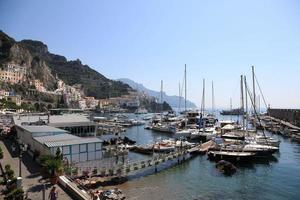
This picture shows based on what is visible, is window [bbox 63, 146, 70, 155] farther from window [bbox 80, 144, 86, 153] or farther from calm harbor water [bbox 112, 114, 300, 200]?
calm harbor water [bbox 112, 114, 300, 200]

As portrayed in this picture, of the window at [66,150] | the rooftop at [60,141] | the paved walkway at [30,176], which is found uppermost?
the rooftop at [60,141]

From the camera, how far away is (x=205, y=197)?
30.7m

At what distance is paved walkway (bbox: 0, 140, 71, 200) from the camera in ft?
75.3

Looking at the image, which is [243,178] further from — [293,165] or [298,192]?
[293,165]

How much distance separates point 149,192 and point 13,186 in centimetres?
1425

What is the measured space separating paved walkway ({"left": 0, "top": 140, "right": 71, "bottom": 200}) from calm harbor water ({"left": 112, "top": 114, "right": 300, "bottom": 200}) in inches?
331

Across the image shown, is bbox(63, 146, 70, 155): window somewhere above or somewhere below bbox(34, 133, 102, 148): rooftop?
below

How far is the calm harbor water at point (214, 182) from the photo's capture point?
104 feet

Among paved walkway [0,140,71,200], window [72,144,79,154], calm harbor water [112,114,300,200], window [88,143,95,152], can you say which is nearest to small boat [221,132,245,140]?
calm harbor water [112,114,300,200]

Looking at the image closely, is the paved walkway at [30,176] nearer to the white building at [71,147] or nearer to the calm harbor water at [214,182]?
the white building at [71,147]

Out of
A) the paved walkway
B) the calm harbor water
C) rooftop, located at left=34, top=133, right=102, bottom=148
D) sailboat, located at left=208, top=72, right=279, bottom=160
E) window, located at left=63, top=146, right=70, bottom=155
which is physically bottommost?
the calm harbor water

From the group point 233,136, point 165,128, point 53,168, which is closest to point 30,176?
point 53,168

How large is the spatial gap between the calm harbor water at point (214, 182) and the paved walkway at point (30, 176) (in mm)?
8415

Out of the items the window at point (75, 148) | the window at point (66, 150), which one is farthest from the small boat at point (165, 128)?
the window at point (66, 150)
